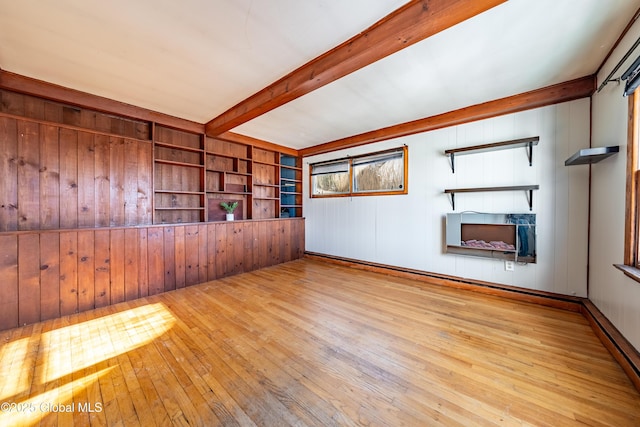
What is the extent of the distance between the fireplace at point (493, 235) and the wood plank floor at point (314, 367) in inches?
24.6

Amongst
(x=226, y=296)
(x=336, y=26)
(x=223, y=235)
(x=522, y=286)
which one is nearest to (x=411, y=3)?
(x=336, y=26)

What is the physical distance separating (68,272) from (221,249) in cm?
178

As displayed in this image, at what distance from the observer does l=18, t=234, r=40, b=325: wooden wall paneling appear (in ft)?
7.79

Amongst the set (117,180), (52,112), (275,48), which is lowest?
(117,180)

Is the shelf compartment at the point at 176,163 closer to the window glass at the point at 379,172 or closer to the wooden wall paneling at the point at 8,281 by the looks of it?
the wooden wall paneling at the point at 8,281

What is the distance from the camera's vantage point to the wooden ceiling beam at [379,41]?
1474 millimetres

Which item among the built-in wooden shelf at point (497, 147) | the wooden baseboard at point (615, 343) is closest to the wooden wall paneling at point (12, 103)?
the built-in wooden shelf at point (497, 147)

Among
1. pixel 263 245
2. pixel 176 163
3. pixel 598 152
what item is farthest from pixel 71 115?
pixel 598 152

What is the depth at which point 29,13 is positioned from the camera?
1.63 m

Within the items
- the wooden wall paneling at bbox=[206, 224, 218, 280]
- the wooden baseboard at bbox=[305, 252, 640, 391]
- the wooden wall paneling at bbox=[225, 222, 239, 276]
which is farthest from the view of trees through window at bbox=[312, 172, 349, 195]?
the wooden wall paneling at bbox=[206, 224, 218, 280]

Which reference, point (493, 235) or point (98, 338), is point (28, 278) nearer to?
point (98, 338)

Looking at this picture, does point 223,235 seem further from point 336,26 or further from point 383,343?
point 336,26

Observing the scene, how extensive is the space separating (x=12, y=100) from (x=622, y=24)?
18.3ft

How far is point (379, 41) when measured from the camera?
1.74 m
